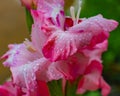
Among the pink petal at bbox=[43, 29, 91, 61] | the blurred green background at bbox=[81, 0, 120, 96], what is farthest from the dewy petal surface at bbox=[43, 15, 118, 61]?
the blurred green background at bbox=[81, 0, 120, 96]

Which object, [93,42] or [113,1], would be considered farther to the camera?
[113,1]

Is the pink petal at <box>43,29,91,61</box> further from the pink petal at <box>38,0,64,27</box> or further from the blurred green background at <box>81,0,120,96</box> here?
the blurred green background at <box>81,0,120,96</box>

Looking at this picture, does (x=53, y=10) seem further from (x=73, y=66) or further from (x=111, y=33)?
(x=111, y=33)

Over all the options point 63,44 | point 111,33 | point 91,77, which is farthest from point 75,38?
point 111,33

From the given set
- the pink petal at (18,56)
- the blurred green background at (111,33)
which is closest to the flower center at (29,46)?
the pink petal at (18,56)

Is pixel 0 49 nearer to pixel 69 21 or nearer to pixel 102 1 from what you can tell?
pixel 102 1

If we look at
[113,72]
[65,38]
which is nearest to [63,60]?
[65,38]
